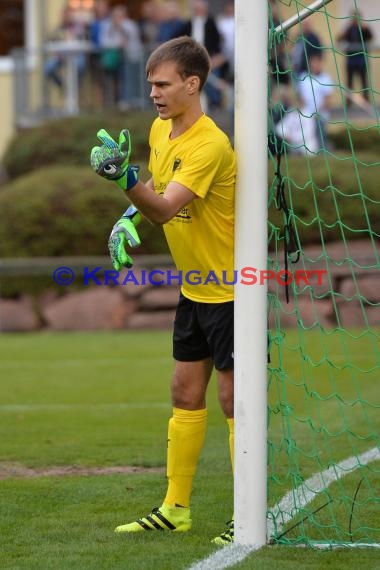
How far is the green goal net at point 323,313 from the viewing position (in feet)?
18.1

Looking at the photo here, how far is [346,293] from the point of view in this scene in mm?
16109

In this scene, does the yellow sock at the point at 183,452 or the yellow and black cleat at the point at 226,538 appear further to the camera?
the yellow sock at the point at 183,452

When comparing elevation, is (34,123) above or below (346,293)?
above

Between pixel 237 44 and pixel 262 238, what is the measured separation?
840 millimetres

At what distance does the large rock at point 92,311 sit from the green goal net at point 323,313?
7.78ft

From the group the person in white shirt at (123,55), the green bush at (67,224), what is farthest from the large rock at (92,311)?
the person in white shirt at (123,55)

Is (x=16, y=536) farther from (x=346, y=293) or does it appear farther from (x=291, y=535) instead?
(x=346, y=293)

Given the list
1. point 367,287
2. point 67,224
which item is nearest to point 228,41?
point 67,224

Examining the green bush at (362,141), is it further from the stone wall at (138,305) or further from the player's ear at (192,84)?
the player's ear at (192,84)

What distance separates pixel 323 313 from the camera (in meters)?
16.0

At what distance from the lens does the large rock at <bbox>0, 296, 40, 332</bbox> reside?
1666 cm

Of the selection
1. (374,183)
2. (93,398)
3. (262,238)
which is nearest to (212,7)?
(374,183)

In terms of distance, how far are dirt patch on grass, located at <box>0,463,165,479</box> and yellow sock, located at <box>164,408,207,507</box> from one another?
1422 millimetres

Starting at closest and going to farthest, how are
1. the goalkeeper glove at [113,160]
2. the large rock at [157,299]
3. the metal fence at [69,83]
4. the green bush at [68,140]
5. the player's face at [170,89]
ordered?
the goalkeeper glove at [113,160], the player's face at [170,89], the large rock at [157,299], the green bush at [68,140], the metal fence at [69,83]
